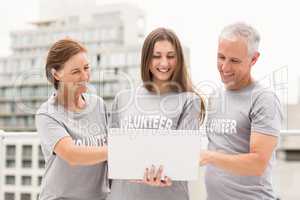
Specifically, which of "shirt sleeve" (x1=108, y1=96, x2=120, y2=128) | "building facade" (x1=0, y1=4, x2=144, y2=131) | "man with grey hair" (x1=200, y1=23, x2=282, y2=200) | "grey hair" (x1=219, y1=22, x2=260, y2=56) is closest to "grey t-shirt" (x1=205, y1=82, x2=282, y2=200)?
"man with grey hair" (x1=200, y1=23, x2=282, y2=200)

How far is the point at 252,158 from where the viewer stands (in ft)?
3.67

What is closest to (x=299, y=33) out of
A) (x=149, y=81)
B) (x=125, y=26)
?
(x=149, y=81)

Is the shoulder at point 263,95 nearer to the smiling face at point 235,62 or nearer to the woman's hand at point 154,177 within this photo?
the smiling face at point 235,62

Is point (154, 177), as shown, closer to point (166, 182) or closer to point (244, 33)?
point (166, 182)

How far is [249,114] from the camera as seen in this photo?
119 cm

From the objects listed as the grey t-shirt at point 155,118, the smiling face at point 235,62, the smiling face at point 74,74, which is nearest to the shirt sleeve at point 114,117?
the grey t-shirt at point 155,118

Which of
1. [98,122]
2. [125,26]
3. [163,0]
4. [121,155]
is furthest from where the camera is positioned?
[125,26]

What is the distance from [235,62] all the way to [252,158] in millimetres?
267

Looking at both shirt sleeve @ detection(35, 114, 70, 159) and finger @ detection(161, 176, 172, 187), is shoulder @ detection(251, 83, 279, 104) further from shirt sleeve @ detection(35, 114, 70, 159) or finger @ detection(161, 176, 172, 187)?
shirt sleeve @ detection(35, 114, 70, 159)

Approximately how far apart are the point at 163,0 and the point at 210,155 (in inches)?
735

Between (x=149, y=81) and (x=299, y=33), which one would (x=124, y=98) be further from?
(x=299, y=33)

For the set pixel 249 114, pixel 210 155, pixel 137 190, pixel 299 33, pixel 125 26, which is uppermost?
pixel 125 26

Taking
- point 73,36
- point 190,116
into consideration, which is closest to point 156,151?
point 190,116

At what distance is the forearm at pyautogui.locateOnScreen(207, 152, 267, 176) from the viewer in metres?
1.12
